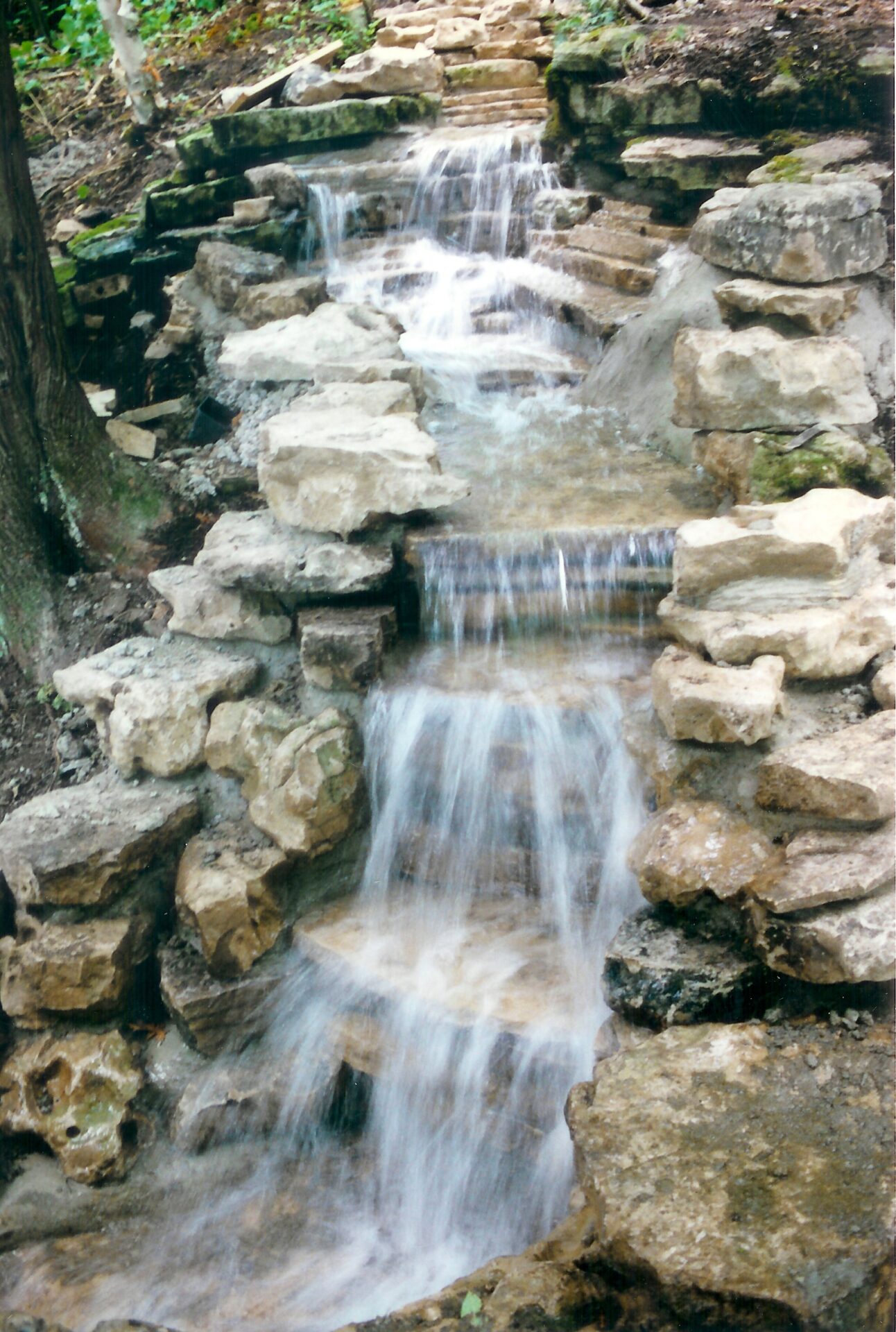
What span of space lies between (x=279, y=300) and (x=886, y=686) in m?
3.81

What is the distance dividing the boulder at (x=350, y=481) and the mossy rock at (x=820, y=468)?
104 centimetres

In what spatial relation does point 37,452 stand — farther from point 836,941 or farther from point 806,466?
point 836,941

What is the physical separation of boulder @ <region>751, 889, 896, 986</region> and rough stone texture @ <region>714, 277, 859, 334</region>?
2.31 metres

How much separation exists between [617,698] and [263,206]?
4486mm

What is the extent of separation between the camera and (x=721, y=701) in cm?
271

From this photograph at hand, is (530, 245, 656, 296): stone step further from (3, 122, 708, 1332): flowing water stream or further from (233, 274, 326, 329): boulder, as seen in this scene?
(3, 122, 708, 1332): flowing water stream

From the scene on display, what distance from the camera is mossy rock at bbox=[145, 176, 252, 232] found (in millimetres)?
6504

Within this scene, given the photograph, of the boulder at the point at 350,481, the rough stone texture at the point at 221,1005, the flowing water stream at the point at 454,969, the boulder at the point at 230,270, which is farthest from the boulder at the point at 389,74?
the rough stone texture at the point at 221,1005

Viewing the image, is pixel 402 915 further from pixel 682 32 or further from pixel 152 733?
pixel 682 32

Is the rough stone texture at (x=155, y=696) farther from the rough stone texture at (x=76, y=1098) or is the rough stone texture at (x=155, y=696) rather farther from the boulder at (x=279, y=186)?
the boulder at (x=279, y=186)

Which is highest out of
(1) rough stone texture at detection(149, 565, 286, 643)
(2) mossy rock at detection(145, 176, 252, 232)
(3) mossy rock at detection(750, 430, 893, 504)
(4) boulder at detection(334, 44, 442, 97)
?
(4) boulder at detection(334, 44, 442, 97)

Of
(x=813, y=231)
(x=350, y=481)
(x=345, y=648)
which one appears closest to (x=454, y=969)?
(x=345, y=648)

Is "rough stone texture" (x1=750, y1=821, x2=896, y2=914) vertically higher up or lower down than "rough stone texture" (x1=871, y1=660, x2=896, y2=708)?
lower down

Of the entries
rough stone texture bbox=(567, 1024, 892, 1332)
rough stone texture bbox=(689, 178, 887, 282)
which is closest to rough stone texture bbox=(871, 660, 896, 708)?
rough stone texture bbox=(567, 1024, 892, 1332)
